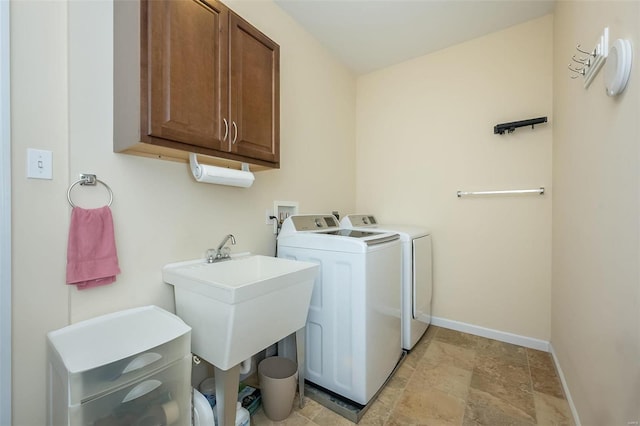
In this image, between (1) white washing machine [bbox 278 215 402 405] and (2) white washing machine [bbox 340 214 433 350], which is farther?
(2) white washing machine [bbox 340 214 433 350]

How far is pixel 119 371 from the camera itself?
0.88 meters

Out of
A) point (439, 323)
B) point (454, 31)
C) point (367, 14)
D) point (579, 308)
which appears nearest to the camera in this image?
point (579, 308)

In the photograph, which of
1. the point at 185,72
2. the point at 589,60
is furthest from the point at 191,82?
the point at 589,60

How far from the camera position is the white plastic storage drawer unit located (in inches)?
32.3

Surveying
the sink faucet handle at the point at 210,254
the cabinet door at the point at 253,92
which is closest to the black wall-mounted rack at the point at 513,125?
the cabinet door at the point at 253,92

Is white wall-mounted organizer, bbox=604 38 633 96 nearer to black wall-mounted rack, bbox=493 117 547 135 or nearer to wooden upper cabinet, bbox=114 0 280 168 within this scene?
black wall-mounted rack, bbox=493 117 547 135

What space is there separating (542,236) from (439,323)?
1.17 meters

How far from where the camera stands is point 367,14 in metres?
2.13

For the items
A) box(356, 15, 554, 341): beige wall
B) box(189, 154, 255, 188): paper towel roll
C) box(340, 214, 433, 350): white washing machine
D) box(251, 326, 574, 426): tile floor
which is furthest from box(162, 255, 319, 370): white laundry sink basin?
box(356, 15, 554, 341): beige wall

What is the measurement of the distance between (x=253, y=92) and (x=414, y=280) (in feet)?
5.73

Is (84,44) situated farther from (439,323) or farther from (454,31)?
(439,323)

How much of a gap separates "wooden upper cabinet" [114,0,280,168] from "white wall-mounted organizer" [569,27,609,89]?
1569 millimetres

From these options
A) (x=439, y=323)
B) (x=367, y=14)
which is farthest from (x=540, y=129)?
(x=439, y=323)

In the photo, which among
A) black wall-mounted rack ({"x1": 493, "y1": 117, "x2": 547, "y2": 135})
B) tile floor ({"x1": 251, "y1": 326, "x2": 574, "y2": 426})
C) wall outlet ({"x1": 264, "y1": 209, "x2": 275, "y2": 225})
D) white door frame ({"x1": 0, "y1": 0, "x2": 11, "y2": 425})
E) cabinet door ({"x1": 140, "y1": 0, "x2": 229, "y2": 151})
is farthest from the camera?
black wall-mounted rack ({"x1": 493, "y1": 117, "x2": 547, "y2": 135})
